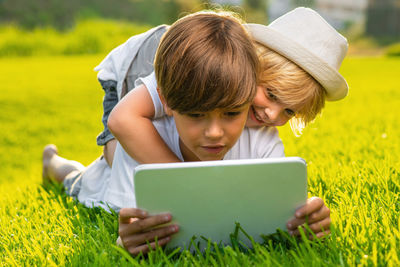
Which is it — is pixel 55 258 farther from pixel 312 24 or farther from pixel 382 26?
pixel 382 26

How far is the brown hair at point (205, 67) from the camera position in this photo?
1660 mm

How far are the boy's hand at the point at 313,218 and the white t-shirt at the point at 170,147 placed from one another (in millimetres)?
516

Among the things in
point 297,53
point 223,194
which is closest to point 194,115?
point 223,194

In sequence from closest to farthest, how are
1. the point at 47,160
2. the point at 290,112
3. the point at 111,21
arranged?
the point at 290,112 < the point at 47,160 < the point at 111,21

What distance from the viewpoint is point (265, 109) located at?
2.14 metres

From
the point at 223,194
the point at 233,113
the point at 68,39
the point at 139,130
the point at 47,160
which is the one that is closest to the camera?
the point at 223,194

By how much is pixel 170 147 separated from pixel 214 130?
2.07 feet

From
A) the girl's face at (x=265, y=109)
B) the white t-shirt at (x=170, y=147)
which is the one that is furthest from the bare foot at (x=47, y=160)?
the girl's face at (x=265, y=109)

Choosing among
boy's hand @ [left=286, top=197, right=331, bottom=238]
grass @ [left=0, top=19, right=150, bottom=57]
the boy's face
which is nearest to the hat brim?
the boy's face

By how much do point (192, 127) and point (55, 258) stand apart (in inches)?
27.1

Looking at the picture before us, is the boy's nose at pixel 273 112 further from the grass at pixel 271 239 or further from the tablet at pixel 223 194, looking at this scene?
the tablet at pixel 223 194

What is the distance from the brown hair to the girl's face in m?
0.33

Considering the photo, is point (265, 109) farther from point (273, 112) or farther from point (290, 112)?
point (290, 112)

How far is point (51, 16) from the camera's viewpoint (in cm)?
1466
